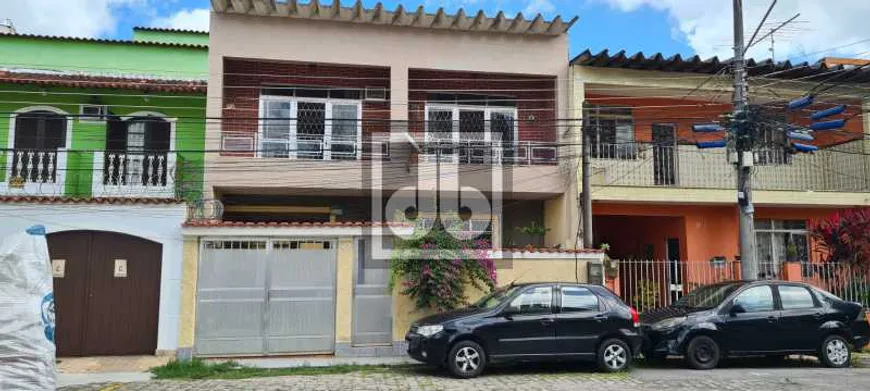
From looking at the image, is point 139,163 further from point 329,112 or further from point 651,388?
point 651,388

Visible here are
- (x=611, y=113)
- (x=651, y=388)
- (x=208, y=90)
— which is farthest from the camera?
(x=611, y=113)

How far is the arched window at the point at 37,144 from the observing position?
13336 mm

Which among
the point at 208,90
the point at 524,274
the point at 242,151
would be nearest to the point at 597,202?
the point at 524,274

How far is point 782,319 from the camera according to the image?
10.1 metres

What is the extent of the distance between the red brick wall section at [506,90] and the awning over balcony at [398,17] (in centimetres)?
109

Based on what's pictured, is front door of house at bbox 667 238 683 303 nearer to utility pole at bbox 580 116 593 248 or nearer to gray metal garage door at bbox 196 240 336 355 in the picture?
utility pole at bbox 580 116 593 248

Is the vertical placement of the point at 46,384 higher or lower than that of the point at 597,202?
lower

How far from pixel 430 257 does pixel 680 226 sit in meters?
8.16

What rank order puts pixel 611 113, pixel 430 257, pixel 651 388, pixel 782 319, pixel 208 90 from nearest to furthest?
pixel 651 388 → pixel 782 319 → pixel 430 257 → pixel 208 90 → pixel 611 113

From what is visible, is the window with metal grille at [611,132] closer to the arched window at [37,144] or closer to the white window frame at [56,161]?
the white window frame at [56,161]

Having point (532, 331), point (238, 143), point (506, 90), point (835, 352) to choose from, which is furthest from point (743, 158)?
point (238, 143)

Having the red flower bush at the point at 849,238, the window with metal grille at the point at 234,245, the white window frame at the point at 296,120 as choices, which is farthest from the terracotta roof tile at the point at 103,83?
the red flower bush at the point at 849,238

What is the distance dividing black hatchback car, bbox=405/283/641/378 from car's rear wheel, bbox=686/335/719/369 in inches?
35.1

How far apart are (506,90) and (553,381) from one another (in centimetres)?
797
